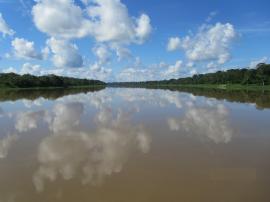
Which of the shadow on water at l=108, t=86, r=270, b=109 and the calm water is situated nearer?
the calm water

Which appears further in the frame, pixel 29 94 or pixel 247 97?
pixel 29 94

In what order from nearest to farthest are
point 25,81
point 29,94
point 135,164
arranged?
1. point 135,164
2. point 29,94
3. point 25,81

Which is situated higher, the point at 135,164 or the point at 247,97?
the point at 135,164

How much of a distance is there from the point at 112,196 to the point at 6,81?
80.0m

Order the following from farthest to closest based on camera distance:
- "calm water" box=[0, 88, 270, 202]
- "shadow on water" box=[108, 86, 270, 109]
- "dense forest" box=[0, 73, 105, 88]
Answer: "dense forest" box=[0, 73, 105, 88] < "shadow on water" box=[108, 86, 270, 109] < "calm water" box=[0, 88, 270, 202]

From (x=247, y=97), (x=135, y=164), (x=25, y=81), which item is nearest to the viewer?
(x=135, y=164)

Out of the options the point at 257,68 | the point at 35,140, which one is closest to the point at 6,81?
the point at 257,68

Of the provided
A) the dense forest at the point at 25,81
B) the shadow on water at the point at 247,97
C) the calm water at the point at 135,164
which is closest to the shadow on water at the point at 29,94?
the dense forest at the point at 25,81

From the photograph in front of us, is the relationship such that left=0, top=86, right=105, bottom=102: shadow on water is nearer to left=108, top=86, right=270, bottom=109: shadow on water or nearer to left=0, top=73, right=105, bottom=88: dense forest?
left=0, top=73, right=105, bottom=88: dense forest

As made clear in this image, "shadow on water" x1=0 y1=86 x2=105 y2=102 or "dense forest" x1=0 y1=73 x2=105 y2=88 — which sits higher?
"dense forest" x1=0 y1=73 x2=105 y2=88

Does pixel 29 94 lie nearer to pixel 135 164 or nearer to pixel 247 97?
pixel 247 97

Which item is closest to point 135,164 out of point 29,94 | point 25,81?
point 29,94

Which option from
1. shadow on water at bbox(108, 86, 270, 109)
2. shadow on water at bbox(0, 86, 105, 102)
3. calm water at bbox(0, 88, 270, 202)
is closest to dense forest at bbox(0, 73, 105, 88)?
shadow on water at bbox(0, 86, 105, 102)

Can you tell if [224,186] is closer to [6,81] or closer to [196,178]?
[196,178]
